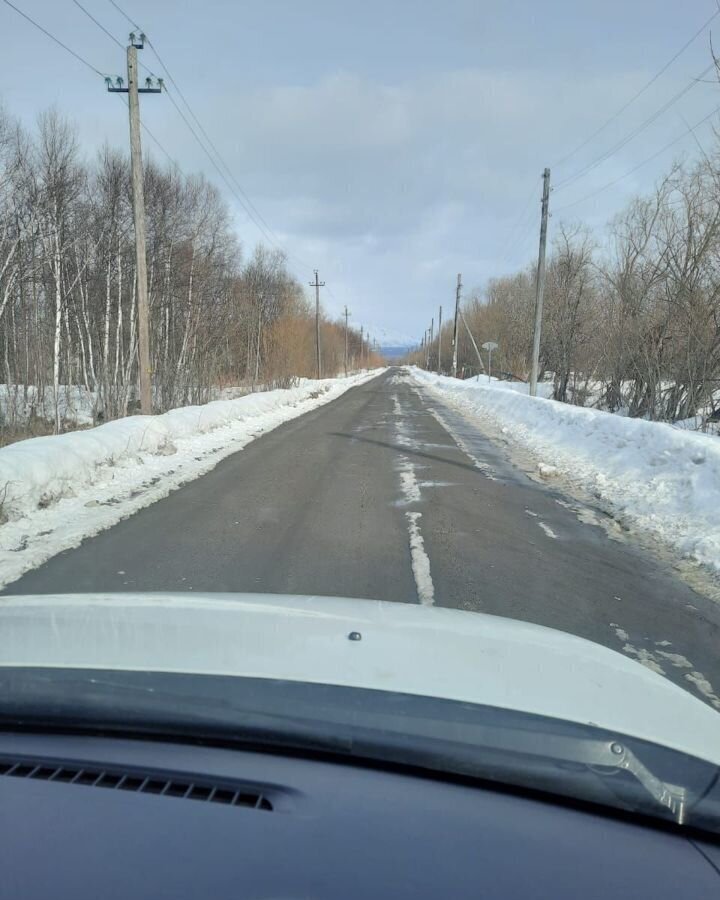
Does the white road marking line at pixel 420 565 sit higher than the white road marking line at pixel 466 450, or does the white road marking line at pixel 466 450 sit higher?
the white road marking line at pixel 466 450

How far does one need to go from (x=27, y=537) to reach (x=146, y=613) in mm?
4465

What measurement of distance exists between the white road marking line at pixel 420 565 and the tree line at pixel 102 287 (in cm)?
1552

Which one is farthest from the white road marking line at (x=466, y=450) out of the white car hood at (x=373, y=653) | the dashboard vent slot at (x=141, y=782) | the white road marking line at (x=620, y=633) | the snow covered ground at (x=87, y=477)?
the dashboard vent slot at (x=141, y=782)

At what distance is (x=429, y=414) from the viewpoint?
22.7m

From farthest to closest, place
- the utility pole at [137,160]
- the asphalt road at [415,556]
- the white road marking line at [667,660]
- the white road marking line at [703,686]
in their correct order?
the utility pole at [137,160]
the asphalt road at [415,556]
the white road marking line at [667,660]
the white road marking line at [703,686]

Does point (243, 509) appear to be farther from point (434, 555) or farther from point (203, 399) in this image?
point (203, 399)

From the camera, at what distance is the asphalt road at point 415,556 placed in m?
4.53

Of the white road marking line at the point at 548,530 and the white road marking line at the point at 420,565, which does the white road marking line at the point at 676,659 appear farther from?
A: the white road marking line at the point at 548,530

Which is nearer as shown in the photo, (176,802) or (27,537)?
(176,802)

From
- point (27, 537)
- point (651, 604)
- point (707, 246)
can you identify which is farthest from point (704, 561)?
point (707, 246)

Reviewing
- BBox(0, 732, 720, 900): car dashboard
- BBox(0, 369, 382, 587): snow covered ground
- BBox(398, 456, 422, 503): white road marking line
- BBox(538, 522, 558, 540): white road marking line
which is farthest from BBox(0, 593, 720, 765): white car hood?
BBox(398, 456, 422, 503): white road marking line

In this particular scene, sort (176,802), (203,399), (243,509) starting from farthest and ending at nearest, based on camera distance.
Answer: (203,399)
(243,509)
(176,802)

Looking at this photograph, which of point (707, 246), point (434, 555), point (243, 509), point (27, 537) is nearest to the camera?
point (434, 555)

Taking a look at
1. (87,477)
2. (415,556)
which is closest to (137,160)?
(87,477)
